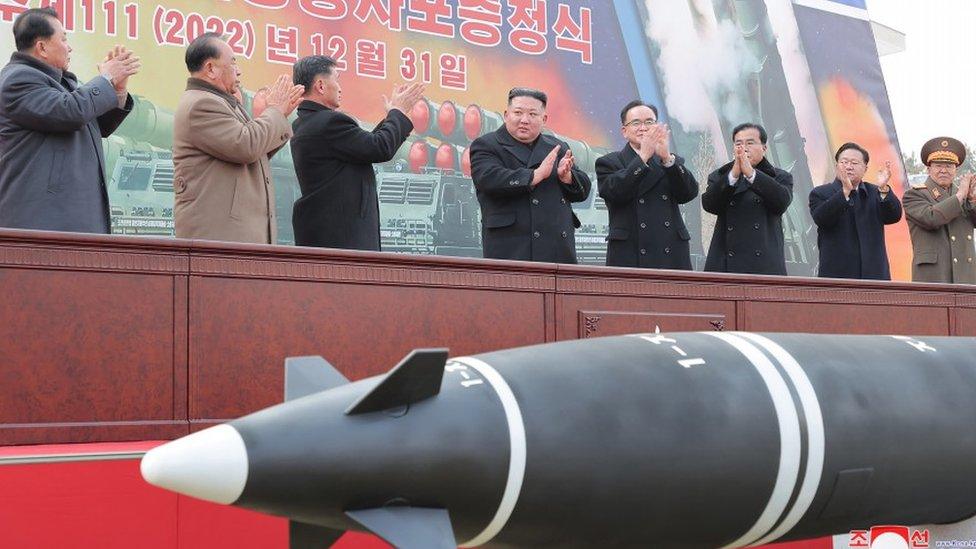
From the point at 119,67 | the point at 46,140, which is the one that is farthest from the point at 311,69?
the point at 46,140

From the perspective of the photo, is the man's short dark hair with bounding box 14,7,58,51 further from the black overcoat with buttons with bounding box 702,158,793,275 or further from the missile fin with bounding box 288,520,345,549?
the black overcoat with buttons with bounding box 702,158,793,275

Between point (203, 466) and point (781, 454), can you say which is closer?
point (203, 466)

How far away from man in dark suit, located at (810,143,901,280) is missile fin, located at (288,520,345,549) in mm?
4924

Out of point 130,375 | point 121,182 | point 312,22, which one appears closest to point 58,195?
point 130,375

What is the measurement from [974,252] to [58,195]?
5748 millimetres

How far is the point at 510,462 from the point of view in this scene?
280cm

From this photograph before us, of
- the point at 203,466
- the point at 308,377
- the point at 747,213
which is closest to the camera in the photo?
the point at 203,466

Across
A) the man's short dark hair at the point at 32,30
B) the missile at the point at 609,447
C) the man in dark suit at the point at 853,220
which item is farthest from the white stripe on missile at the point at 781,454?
the man in dark suit at the point at 853,220

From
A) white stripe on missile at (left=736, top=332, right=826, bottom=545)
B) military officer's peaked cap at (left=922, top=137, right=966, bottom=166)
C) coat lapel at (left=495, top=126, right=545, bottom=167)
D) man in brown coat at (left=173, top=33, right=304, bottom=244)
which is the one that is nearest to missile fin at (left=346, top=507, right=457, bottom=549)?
white stripe on missile at (left=736, top=332, right=826, bottom=545)

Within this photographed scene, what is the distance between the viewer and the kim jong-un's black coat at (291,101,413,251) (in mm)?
5430

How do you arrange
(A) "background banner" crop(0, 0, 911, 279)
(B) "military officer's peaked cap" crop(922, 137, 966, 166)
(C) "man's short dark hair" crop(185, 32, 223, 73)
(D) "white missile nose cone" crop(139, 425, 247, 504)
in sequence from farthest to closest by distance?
(B) "military officer's peaked cap" crop(922, 137, 966, 166) < (A) "background banner" crop(0, 0, 911, 279) < (C) "man's short dark hair" crop(185, 32, 223, 73) < (D) "white missile nose cone" crop(139, 425, 247, 504)

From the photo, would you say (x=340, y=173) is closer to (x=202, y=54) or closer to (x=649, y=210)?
(x=202, y=54)

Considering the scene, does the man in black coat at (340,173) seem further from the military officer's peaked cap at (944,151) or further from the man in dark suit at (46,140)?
the military officer's peaked cap at (944,151)

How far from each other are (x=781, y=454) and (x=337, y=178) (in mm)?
2900
